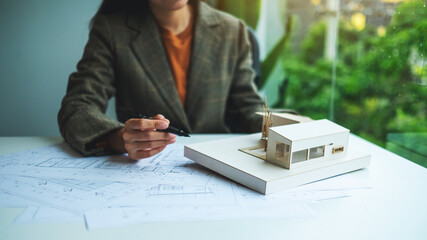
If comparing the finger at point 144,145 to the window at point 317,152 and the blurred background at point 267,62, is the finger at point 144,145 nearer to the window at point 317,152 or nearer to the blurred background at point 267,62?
the window at point 317,152

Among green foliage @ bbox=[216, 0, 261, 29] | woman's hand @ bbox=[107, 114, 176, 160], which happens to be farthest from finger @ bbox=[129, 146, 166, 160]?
green foliage @ bbox=[216, 0, 261, 29]

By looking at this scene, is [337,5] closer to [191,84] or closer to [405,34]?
[405,34]

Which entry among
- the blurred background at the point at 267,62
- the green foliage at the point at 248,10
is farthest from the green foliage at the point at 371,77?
the green foliage at the point at 248,10

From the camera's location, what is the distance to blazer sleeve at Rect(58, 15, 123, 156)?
86 centimetres

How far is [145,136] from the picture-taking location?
0.75m

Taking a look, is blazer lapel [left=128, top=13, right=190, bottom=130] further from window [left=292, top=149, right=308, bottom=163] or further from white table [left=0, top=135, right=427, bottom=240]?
white table [left=0, top=135, right=427, bottom=240]

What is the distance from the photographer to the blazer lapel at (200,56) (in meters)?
1.25

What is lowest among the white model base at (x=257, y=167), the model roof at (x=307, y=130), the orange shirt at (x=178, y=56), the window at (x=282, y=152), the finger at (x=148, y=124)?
the white model base at (x=257, y=167)

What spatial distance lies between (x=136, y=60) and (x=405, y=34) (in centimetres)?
85

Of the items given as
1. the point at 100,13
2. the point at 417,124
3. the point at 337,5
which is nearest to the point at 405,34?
the point at 417,124

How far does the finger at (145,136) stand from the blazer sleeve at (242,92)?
0.51 metres

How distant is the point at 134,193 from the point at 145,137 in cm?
15

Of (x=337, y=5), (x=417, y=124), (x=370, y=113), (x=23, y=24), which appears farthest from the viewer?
(x=337, y=5)

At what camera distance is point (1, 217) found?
0.54m
